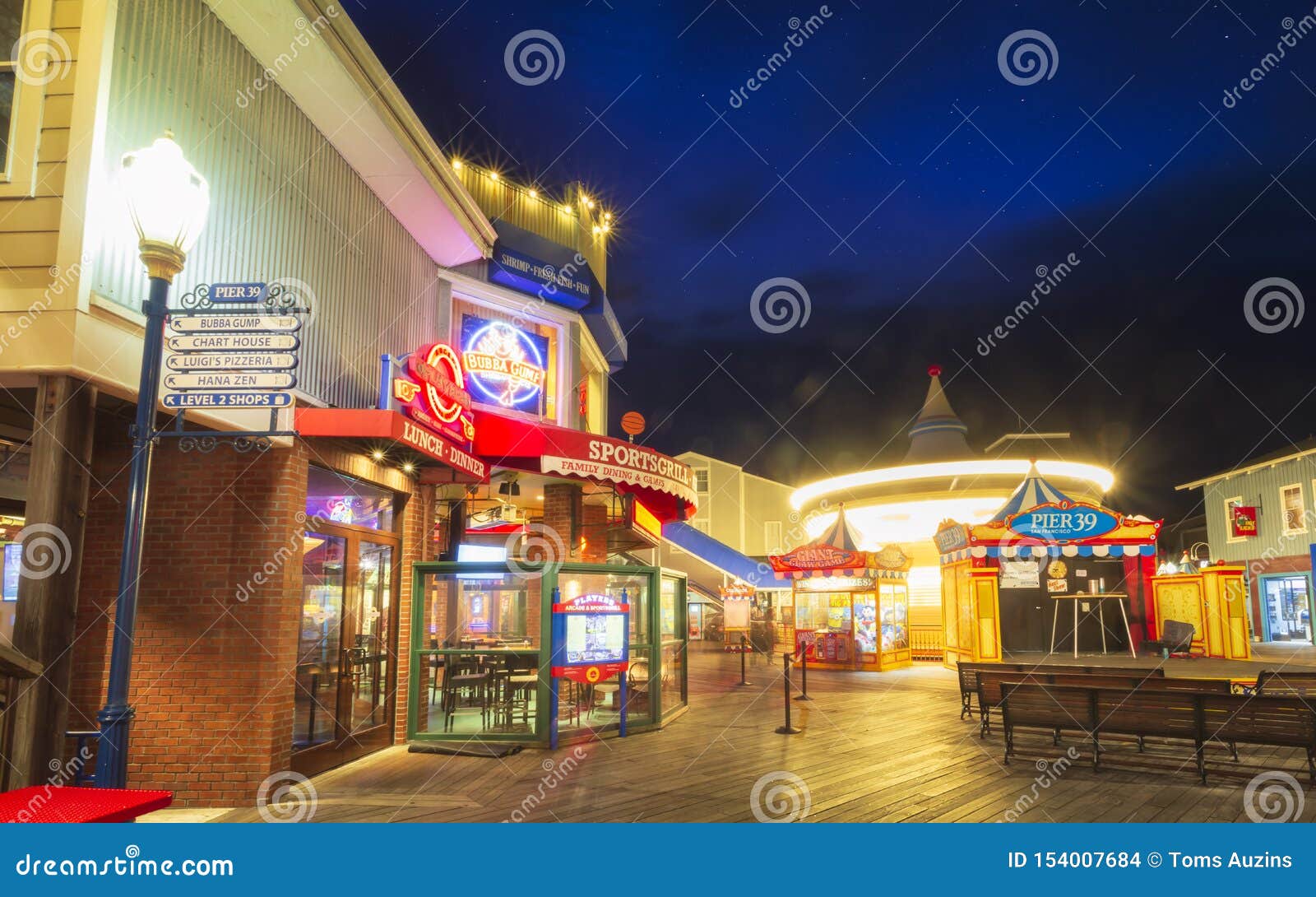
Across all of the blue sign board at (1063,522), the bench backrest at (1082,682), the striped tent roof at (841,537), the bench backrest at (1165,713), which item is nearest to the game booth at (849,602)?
the striped tent roof at (841,537)

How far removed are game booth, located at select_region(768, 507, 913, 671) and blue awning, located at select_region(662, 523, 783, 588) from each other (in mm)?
8704

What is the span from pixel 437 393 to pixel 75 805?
22.7 ft

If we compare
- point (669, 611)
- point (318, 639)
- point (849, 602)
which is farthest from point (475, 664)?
point (849, 602)

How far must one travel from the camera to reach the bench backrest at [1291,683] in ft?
33.9

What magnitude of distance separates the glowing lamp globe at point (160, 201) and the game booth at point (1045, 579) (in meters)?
15.8

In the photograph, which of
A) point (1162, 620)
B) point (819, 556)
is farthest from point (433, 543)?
point (1162, 620)

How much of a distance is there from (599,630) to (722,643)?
2115 cm

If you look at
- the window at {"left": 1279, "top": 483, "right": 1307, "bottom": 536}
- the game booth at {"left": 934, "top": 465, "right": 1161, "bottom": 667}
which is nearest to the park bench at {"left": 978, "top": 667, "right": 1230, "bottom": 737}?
the game booth at {"left": 934, "top": 465, "right": 1161, "bottom": 667}

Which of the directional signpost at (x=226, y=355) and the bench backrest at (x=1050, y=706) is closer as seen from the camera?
the directional signpost at (x=226, y=355)

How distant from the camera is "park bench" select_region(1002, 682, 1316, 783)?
26.8 feet

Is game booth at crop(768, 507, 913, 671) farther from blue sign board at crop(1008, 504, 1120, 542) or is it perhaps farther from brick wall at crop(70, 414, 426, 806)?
brick wall at crop(70, 414, 426, 806)

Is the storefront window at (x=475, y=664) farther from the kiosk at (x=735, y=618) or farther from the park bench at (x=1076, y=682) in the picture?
the kiosk at (x=735, y=618)

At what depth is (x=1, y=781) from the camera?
18.6ft

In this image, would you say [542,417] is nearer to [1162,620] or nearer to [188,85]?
[188,85]
